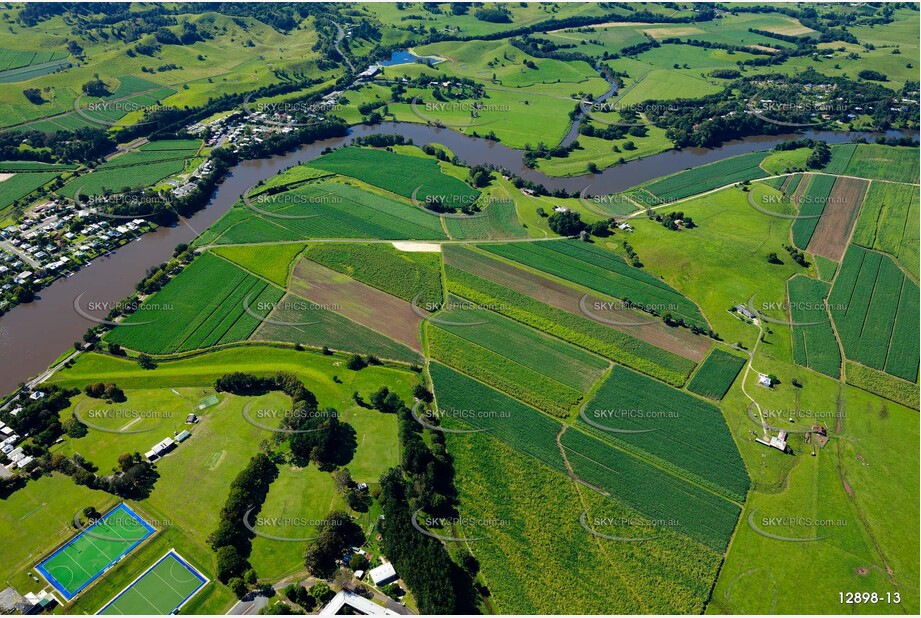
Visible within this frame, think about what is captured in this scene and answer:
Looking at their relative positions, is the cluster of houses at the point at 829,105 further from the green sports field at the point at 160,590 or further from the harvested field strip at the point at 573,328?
the green sports field at the point at 160,590

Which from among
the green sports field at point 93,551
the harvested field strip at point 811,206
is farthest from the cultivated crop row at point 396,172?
the green sports field at point 93,551

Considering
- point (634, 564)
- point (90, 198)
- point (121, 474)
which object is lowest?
point (634, 564)

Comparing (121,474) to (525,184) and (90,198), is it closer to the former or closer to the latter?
(90,198)

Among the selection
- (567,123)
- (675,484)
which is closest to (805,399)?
(675,484)

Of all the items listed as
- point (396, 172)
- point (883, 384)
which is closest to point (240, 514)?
point (883, 384)

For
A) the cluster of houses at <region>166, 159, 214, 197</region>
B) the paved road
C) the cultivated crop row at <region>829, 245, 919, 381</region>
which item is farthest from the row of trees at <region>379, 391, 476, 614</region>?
the cluster of houses at <region>166, 159, 214, 197</region>

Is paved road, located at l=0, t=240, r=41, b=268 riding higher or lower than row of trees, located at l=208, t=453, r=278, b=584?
higher

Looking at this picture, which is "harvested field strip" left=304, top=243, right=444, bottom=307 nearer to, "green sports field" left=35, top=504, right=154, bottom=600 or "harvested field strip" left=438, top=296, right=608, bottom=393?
"harvested field strip" left=438, top=296, right=608, bottom=393
